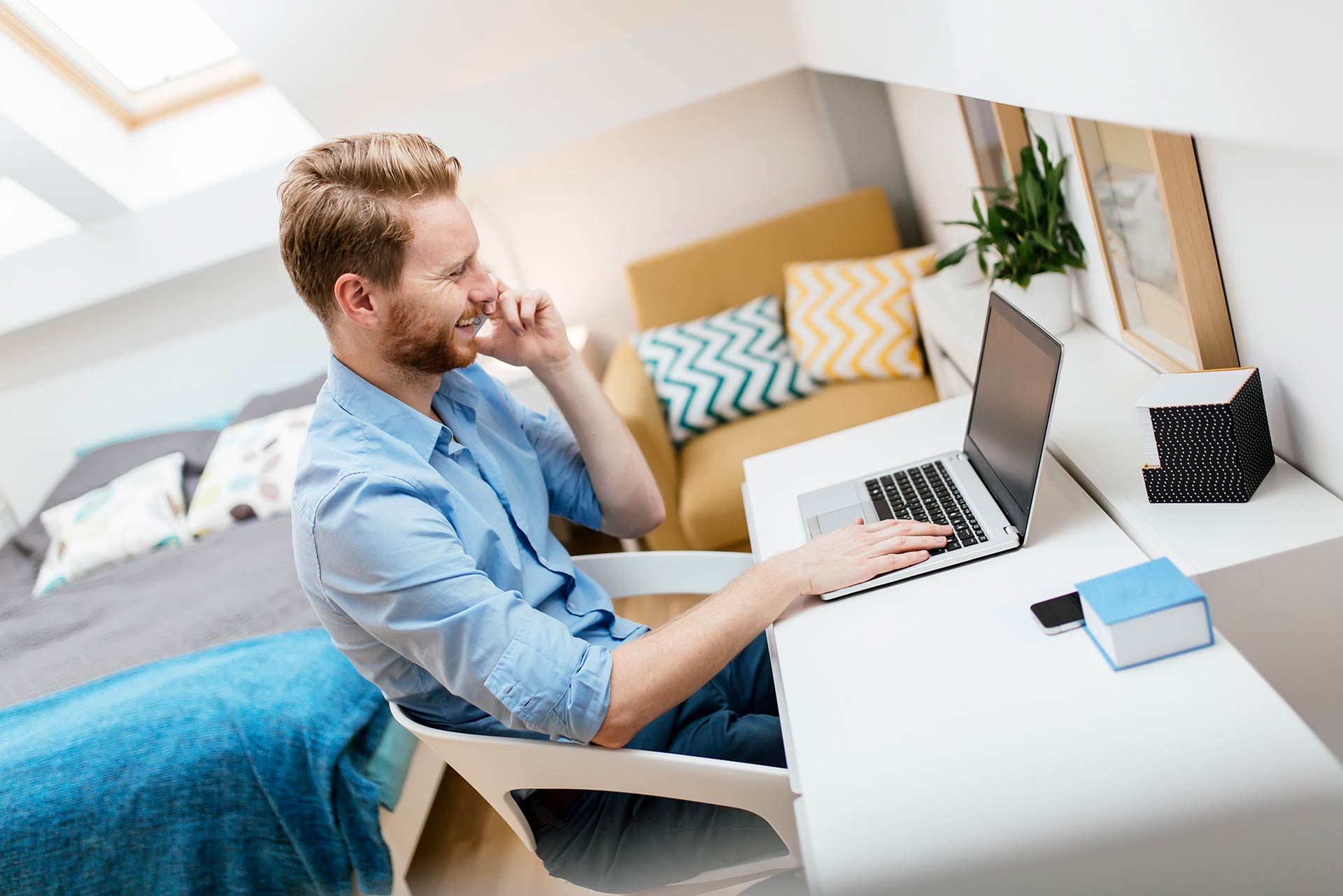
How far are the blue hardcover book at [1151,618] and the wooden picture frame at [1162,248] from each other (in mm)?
470

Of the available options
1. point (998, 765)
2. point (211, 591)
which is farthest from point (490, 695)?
point (211, 591)

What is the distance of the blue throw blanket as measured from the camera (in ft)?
5.16

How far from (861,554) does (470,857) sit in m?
1.26

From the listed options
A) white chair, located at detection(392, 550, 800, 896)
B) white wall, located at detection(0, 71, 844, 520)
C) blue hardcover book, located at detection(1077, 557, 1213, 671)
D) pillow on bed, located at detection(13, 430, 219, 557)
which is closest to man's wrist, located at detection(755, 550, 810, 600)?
white chair, located at detection(392, 550, 800, 896)

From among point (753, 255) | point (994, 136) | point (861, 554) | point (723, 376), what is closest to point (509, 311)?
point (861, 554)

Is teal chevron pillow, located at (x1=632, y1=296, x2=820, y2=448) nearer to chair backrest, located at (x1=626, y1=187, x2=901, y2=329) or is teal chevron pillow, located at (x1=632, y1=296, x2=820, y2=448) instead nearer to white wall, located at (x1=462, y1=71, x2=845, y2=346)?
chair backrest, located at (x1=626, y1=187, x2=901, y2=329)

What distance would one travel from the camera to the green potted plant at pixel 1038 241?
177 centimetres

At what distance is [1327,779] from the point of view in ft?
2.41

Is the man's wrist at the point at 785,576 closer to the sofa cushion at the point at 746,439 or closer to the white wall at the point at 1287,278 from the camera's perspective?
the white wall at the point at 1287,278

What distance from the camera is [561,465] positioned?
1.62 m

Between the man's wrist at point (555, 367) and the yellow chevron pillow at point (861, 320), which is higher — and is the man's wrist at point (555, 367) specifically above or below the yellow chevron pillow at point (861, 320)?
above

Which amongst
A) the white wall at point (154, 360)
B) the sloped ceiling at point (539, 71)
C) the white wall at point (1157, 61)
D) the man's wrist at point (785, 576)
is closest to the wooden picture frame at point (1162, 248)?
the white wall at point (1157, 61)

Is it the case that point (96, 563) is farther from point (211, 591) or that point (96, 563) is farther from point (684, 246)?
point (684, 246)

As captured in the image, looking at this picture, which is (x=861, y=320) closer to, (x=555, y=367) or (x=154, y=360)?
(x=555, y=367)
